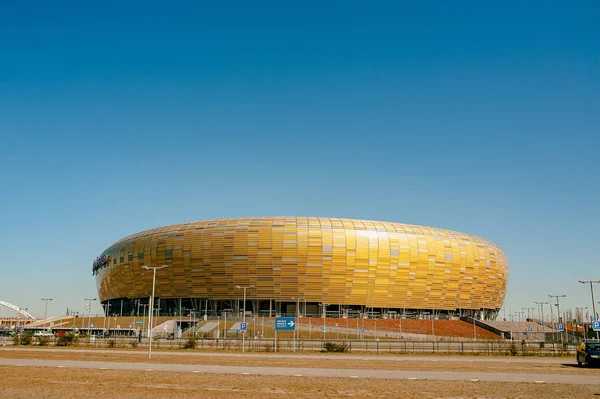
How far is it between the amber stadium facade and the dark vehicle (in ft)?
206

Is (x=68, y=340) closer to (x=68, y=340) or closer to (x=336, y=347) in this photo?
(x=68, y=340)

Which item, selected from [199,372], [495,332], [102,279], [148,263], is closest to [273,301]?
[148,263]

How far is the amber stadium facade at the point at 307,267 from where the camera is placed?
327 feet

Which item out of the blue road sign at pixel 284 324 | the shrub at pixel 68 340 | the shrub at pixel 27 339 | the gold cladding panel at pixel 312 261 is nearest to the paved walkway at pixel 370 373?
the blue road sign at pixel 284 324

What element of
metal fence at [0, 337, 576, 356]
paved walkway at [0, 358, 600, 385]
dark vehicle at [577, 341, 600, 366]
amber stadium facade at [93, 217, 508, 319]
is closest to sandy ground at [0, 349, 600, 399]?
paved walkway at [0, 358, 600, 385]

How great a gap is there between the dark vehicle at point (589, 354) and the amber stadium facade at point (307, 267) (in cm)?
6268

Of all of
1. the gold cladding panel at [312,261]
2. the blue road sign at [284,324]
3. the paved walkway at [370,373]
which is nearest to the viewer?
the paved walkway at [370,373]

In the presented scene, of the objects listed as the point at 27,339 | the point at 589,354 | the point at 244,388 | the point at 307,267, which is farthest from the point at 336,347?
the point at 307,267

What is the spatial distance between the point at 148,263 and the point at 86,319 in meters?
22.9

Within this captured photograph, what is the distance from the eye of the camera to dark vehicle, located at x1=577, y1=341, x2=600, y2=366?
3381 centimetres

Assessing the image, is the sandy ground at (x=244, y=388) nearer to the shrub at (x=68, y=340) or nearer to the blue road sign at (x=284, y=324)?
the blue road sign at (x=284, y=324)

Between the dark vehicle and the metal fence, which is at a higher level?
the dark vehicle

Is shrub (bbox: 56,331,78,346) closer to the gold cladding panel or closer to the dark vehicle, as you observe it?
the gold cladding panel

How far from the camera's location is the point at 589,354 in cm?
3406
